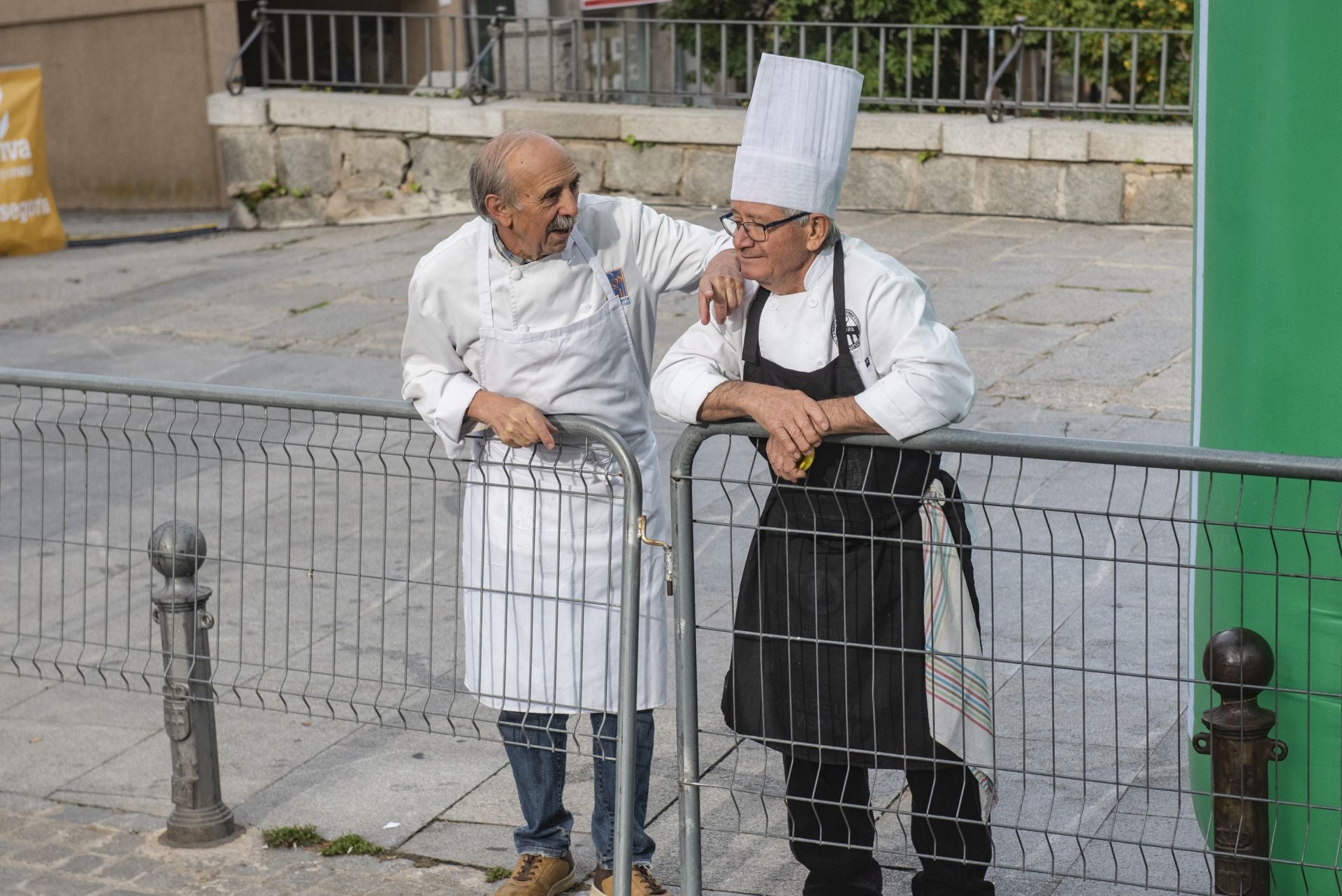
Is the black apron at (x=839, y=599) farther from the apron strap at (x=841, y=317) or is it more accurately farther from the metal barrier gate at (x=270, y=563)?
the metal barrier gate at (x=270, y=563)

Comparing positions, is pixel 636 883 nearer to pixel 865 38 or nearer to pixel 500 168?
pixel 500 168

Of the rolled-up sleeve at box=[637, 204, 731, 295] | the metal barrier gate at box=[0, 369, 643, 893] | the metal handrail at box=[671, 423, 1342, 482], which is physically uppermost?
the rolled-up sleeve at box=[637, 204, 731, 295]

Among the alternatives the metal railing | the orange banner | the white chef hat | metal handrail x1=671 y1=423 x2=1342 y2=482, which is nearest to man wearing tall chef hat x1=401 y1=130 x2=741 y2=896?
the white chef hat

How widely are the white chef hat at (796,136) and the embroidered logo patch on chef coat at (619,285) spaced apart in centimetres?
46

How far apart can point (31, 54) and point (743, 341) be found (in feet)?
43.6

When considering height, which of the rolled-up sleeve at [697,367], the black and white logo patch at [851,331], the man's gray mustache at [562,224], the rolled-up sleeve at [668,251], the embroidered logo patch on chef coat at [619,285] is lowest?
the rolled-up sleeve at [697,367]

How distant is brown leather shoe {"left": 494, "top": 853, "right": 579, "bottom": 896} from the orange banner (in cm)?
958

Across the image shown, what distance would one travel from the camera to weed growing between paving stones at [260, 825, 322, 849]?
4.11m

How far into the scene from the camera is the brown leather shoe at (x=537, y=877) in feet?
12.0

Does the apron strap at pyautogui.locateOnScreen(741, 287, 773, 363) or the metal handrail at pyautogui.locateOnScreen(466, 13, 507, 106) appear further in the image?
the metal handrail at pyautogui.locateOnScreen(466, 13, 507, 106)

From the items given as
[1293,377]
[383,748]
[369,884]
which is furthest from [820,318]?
[383,748]

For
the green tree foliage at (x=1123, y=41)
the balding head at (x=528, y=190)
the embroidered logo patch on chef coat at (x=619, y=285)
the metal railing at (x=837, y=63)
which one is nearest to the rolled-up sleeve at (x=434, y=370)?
the balding head at (x=528, y=190)

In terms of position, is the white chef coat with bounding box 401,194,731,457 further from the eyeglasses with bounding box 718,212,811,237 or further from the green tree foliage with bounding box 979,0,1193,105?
the green tree foliage with bounding box 979,0,1193,105

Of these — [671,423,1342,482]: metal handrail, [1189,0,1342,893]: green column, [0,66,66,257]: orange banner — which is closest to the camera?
[671,423,1342,482]: metal handrail
